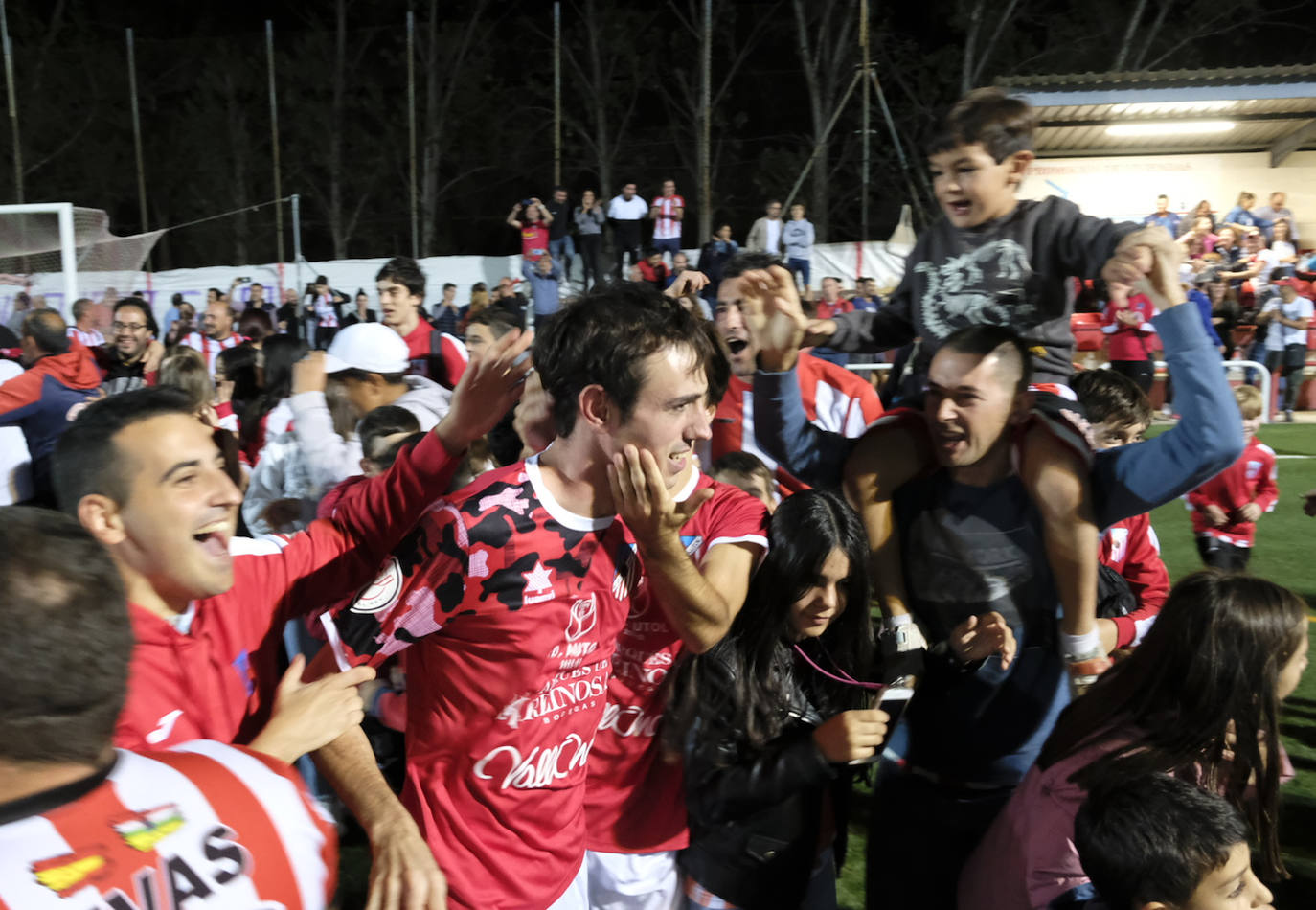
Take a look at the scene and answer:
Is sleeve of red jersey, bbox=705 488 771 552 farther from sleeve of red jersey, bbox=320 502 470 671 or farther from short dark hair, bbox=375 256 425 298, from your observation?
short dark hair, bbox=375 256 425 298

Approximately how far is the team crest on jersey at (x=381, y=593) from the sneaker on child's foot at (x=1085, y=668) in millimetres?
1594

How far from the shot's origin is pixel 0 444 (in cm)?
511

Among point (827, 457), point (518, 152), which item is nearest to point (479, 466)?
point (827, 457)

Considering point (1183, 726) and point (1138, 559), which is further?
point (1138, 559)

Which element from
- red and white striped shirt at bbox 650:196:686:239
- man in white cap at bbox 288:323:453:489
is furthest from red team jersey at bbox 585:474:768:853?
red and white striped shirt at bbox 650:196:686:239

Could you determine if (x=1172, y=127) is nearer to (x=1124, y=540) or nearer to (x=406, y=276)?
(x=406, y=276)

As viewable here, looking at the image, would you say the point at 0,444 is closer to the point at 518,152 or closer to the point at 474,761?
the point at 474,761

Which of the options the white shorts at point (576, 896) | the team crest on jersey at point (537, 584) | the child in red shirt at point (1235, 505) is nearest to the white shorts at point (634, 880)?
the white shorts at point (576, 896)

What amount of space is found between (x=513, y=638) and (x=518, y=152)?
30.9 metres

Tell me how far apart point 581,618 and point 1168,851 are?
1155 millimetres

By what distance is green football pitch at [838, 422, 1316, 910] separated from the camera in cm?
365

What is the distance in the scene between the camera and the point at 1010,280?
3.10 metres

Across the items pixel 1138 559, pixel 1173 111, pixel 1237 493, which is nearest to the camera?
pixel 1138 559

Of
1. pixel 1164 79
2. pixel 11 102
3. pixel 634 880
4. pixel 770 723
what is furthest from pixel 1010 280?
pixel 11 102
